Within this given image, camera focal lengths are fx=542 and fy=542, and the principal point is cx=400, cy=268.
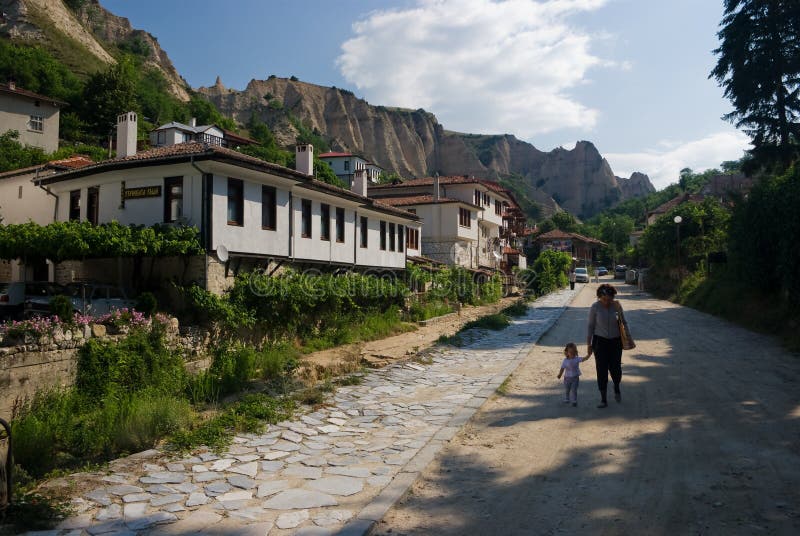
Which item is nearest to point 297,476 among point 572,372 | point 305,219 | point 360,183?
point 572,372

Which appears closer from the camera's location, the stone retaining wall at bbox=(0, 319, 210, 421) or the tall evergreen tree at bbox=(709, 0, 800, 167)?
the stone retaining wall at bbox=(0, 319, 210, 421)

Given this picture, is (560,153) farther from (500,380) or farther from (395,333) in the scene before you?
(500,380)

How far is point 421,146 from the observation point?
540ft

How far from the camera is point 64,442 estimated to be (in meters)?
9.55

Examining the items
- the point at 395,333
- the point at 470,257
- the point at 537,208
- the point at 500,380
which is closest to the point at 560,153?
the point at 537,208

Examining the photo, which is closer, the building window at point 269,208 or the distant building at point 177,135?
the building window at point 269,208

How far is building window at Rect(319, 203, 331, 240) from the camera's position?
2294cm

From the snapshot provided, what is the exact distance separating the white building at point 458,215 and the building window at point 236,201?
25.2m

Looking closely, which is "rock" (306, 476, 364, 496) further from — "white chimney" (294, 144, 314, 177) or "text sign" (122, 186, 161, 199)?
"white chimney" (294, 144, 314, 177)

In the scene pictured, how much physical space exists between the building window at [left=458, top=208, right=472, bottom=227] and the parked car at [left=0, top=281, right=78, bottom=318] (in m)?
30.6

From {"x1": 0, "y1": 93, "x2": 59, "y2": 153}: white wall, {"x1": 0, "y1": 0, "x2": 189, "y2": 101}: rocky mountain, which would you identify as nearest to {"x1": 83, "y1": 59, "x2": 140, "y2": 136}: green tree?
{"x1": 0, "y1": 93, "x2": 59, "y2": 153}: white wall

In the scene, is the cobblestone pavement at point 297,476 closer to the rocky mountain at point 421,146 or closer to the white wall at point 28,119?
the white wall at point 28,119

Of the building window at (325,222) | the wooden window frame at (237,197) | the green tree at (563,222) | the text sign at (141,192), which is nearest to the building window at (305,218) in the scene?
the building window at (325,222)

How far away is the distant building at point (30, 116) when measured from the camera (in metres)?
38.5
